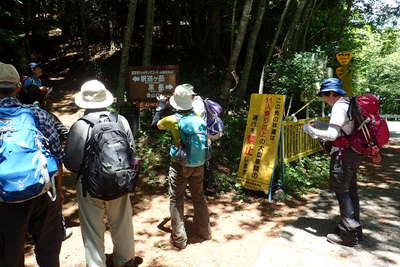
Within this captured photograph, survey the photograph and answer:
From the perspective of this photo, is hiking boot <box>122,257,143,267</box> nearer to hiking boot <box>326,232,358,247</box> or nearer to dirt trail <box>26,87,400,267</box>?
dirt trail <box>26,87,400,267</box>

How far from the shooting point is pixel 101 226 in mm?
3334

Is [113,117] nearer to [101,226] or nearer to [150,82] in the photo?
[101,226]

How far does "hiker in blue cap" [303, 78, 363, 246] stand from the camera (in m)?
3.91

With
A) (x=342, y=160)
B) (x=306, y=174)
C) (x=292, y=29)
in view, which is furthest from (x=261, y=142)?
(x=292, y=29)

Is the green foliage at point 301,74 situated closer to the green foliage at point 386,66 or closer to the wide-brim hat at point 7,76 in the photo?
the wide-brim hat at point 7,76

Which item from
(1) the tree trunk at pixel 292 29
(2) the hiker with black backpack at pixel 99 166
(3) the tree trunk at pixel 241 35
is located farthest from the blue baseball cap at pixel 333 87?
(1) the tree trunk at pixel 292 29

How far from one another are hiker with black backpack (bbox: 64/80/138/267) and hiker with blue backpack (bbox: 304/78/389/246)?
86.1 inches

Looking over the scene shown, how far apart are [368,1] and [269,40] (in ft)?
21.1

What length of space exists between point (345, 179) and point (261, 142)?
7.09 ft

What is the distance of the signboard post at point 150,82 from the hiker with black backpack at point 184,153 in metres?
2.73

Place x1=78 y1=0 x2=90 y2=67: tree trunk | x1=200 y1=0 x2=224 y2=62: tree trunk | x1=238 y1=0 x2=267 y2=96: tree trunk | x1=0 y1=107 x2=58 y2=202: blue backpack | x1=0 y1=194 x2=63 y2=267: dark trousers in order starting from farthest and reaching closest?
x1=78 y1=0 x2=90 y2=67: tree trunk, x1=200 y1=0 x2=224 y2=62: tree trunk, x1=238 y1=0 x2=267 y2=96: tree trunk, x1=0 y1=194 x2=63 y2=267: dark trousers, x1=0 y1=107 x2=58 y2=202: blue backpack

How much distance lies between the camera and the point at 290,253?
4.01m

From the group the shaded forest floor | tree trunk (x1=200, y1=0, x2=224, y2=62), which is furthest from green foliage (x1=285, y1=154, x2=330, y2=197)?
tree trunk (x1=200, y1=0, x2=224, y2=62)

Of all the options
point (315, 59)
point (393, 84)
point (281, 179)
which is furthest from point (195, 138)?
point (393, 84)
